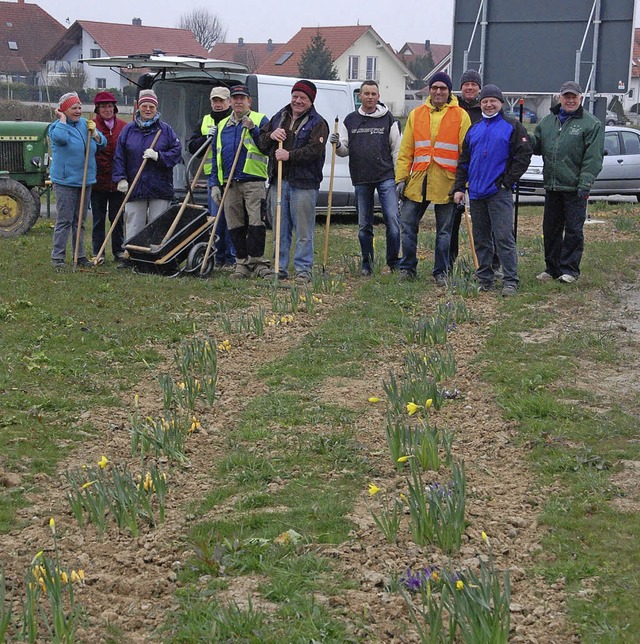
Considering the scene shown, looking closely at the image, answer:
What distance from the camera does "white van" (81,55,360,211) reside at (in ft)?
46.1

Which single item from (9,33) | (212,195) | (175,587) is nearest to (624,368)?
(175,587)

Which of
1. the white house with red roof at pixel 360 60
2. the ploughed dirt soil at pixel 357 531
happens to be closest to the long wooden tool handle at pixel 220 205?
the ploughed dirt soil at pixel 357 531

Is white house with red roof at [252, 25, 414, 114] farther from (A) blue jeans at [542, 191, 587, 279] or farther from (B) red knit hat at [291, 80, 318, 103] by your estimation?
(A) blue jeans at [542, 191, 587, 279]

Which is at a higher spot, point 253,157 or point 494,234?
point 253,157

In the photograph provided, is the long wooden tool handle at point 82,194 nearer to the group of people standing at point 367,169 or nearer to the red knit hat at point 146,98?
the group of people standing at point 367,169

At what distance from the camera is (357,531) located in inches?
190

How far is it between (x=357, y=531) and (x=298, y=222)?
670 cm

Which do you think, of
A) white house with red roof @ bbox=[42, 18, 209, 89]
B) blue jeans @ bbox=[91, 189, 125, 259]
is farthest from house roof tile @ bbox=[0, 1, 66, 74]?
blue jeans @ bbox=[91, 189, 125, 259]

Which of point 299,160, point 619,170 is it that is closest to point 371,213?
point 299,160

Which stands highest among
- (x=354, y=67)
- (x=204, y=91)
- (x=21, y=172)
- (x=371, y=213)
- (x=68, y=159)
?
(x=354, y=67)

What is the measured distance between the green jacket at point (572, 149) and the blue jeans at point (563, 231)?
0.19m

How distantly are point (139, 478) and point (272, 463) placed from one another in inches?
29.1

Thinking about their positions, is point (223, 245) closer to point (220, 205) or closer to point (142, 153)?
point (220, 205)

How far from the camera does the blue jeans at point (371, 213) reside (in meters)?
11.3
